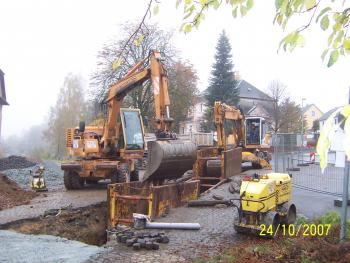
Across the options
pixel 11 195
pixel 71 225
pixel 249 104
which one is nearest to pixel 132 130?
pixel 11 195

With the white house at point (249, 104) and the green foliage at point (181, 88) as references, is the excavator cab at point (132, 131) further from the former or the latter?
the white house at point (249, 104)

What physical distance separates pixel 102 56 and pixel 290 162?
23245 millimetres

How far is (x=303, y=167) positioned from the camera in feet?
48.9

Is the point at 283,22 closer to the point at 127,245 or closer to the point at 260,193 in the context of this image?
the point at 260,193

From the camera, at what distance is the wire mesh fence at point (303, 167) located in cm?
1248

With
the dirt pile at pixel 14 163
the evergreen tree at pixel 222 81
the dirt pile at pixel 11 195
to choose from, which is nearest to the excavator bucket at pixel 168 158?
the dirt pile at pixel 11 195

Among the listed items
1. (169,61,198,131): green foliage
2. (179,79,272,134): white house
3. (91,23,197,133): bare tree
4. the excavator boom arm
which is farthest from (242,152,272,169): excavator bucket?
(179,79,272,134): white house

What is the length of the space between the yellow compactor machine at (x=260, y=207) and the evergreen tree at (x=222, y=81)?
38262 mm

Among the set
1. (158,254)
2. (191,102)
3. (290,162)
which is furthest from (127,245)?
(191,102)

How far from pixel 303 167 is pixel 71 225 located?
27.3 feet

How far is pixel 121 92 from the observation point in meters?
14.9

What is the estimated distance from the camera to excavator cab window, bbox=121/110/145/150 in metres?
15.0

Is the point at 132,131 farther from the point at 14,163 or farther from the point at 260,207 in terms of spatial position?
the point at 14,163

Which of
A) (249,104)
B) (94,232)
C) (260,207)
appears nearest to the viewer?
(260,207)
